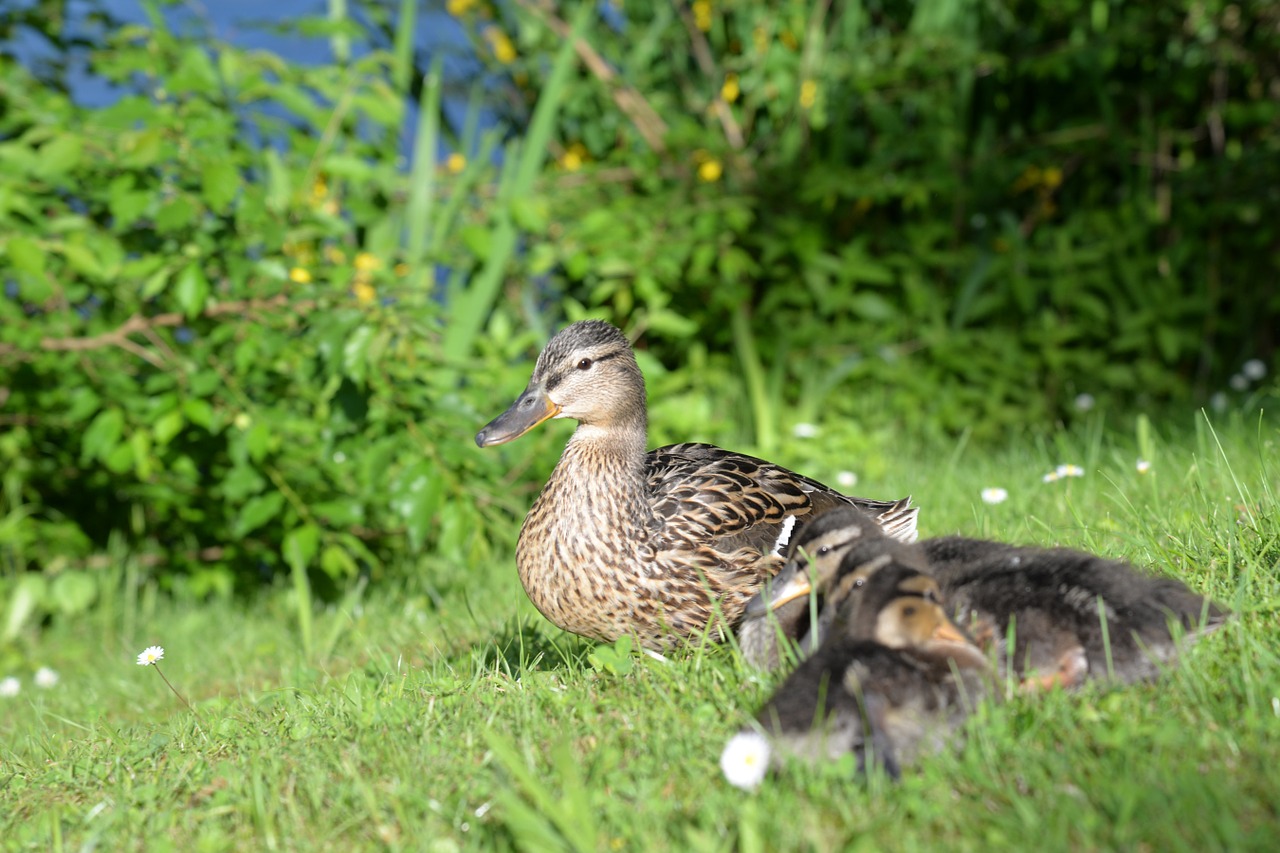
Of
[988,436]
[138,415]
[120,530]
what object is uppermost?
[138,415]

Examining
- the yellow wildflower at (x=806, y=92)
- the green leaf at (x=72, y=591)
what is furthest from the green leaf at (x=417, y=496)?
the yellow wildflower at (x=806, y=92)

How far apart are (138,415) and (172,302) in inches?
24.1

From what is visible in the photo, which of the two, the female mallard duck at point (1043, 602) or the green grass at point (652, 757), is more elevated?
the female mallard duck at point (1043, 602)

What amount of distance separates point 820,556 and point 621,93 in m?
5.68

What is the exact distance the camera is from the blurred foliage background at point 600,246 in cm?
590

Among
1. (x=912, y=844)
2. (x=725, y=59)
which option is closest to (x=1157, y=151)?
(x=725, y=59)

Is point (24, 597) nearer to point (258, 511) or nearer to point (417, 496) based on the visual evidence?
point (258, 511)

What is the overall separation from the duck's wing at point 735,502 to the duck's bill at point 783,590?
52 centimetres

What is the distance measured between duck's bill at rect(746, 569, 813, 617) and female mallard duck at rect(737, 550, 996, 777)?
37cm

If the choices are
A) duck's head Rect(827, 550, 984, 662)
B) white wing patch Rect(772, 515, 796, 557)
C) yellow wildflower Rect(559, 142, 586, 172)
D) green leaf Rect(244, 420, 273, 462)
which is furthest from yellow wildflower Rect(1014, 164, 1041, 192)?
duck's head Rect(827, 550, 984, 662)

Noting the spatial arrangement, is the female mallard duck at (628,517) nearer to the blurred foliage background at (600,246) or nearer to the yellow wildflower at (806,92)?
the blurred foliage background at (600,246)

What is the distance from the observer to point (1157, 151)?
28.3 ft

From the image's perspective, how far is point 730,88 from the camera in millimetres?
8898

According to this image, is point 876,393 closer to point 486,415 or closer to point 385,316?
point 486,415
